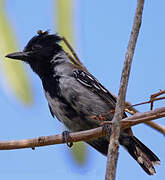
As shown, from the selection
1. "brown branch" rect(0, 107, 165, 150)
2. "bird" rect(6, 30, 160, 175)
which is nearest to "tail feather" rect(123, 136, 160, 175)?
"bird" rect(6, 30, 160, 175)

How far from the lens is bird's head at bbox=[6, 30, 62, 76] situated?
17.5 ft

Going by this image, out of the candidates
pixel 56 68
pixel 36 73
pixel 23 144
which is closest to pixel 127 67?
pixel 23 144

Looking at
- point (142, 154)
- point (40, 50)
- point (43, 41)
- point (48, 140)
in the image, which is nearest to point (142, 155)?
point (142, 154)

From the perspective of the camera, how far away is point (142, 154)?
4672mm

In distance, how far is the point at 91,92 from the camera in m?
4.80

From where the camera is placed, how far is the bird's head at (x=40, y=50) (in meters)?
5.35

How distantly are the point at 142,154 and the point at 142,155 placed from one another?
0.01 metres

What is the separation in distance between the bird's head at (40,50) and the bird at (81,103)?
168 millimetres

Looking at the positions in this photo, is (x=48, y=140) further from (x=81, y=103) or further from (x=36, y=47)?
(x=36, y=47)

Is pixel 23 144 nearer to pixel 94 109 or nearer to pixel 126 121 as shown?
pixel 126 121

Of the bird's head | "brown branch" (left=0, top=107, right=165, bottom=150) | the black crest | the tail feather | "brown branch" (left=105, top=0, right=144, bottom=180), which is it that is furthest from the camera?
the black crest

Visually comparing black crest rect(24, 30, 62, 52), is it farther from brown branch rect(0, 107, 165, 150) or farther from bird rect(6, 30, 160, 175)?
brown branch rect(0, 107, 165, 150)

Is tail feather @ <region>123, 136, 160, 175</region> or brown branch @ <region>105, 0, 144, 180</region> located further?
tail feather @ <region>123, 136, 160, 175</region>

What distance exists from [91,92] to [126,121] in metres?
1.96
